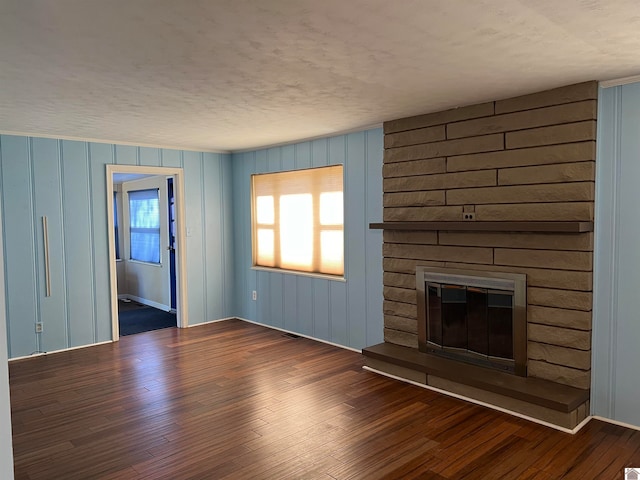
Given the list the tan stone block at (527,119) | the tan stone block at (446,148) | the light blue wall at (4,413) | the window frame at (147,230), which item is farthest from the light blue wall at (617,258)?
the window frame at (147,230)

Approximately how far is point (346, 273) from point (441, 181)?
4.97 ft

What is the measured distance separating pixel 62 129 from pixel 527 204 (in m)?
4.32

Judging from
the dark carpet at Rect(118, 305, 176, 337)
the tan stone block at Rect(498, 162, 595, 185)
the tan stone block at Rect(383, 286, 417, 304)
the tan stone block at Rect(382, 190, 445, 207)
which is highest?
Answer: the tan stone block at Rect(498, 162, 595, 185)

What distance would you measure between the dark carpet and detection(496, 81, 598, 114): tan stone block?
4911 millimetres

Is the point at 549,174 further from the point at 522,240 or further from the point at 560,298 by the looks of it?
the point at 560,298

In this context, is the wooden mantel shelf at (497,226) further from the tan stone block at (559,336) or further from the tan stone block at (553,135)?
the tan stone block at (559,336)

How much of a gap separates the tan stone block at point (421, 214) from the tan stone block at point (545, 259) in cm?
50

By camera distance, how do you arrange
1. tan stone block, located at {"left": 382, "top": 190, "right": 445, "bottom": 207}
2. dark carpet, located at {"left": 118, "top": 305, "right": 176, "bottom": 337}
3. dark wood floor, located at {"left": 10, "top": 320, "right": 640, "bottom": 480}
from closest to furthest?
1. dark wood floor, located at {"left": 10, "top": 320, "right": 640, "bottom": 480}
2. tan stone block, located at {"left": 382, "top": 190, "right": 445, "bottom": 207}
3. dark carpet, located at {"left": 118, "top": 305, "right": 176, "bottom": 337}

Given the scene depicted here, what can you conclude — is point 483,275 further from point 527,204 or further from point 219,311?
point 219,311

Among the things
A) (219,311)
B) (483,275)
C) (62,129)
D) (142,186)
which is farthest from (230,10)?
(142,186)

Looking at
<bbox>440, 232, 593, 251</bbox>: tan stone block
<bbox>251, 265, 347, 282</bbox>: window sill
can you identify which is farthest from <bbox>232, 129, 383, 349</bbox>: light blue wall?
<bbox>440, 232, 593, 251</bbox>: tan stone block

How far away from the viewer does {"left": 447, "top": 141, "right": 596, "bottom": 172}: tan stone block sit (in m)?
3.18

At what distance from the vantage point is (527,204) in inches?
136

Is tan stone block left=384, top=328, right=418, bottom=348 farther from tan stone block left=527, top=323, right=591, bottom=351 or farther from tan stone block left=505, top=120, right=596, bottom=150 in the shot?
tan stone block left=505, top=120, right=596, bottom=150
